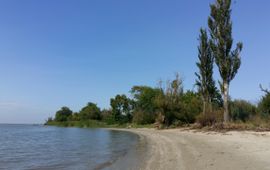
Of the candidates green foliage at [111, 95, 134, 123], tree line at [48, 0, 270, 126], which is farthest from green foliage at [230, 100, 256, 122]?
green foliage at [111, 95, 134, 123]

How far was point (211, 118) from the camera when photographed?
3225 centimetres

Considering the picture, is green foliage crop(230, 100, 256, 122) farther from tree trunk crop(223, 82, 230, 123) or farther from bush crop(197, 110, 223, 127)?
tree trunk crop(223, 82, 230, 123)

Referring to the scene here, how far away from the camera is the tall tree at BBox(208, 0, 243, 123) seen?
99.4ft

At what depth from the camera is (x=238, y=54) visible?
30312 mm

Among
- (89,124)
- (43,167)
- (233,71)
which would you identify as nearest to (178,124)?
(233,71)

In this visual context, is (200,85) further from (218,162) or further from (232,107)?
(218,162)

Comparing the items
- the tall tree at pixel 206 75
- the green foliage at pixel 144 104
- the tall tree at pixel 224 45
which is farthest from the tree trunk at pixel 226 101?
the green foliage at pixel 144 104

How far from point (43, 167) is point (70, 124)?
317 feet

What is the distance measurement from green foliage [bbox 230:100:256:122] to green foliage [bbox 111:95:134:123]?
48211 millimetres

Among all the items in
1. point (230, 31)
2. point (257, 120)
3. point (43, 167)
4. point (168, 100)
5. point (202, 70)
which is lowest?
point (43, 167)

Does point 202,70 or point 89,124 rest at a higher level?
point 202,70

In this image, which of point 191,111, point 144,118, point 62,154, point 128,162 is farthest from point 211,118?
point 144,118

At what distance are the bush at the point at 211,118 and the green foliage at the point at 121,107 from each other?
5157cm

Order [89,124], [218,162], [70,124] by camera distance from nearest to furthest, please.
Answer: [218,162], [89,124], [70,124]
